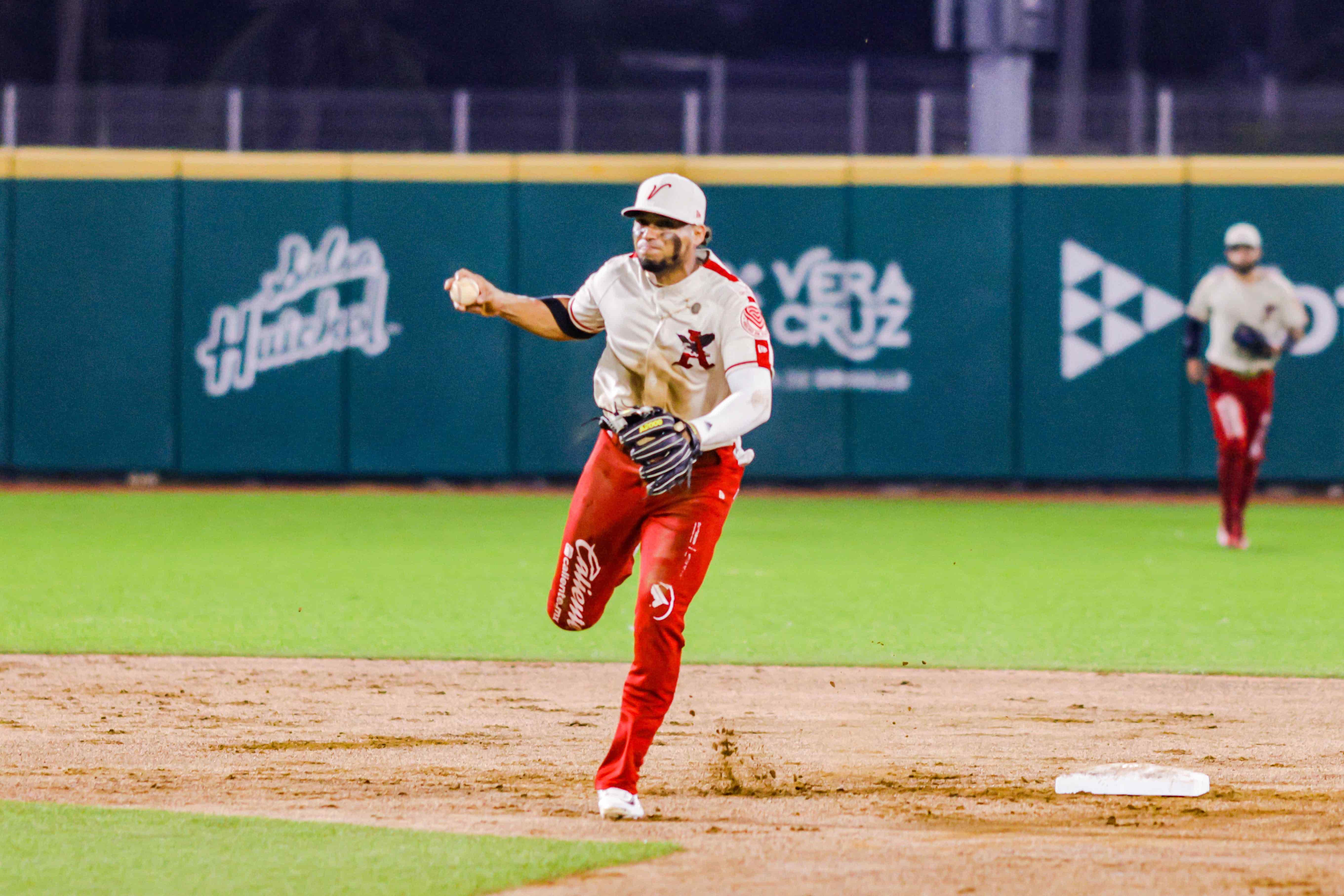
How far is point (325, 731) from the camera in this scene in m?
6.96

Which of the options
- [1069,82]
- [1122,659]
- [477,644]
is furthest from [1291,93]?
[477,644]

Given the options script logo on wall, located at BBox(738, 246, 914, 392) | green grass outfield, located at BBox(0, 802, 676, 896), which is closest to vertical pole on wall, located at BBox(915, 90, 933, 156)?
script logo on wall, located at BBox(738, 246, 914, 392)

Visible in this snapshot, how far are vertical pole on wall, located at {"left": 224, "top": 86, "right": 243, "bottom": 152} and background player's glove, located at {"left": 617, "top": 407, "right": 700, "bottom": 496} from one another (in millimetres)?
13436

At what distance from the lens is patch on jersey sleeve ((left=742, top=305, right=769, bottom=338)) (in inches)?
224

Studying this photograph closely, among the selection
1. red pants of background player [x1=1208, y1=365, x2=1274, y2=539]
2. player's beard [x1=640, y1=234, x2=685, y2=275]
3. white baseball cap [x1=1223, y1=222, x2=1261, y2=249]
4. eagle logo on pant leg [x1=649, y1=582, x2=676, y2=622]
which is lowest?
eagle logo on pant leg [x1=649, y1=582, x2=676, y2=622]

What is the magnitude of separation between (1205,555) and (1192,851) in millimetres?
8241

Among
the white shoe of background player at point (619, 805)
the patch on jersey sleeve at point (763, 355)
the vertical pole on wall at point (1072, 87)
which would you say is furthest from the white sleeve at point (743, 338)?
the vertical pole on wall at point (1072, 87)

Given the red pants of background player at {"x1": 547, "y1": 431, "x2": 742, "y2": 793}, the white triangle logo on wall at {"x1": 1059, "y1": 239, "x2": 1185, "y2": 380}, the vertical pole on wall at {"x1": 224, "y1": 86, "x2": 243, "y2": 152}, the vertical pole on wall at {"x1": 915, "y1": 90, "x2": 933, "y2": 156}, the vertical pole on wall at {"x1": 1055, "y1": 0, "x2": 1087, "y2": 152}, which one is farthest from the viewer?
the vertical pole on wall at {"x1": 1055, "y1": 0, "x2": 1087, "y2": 152}

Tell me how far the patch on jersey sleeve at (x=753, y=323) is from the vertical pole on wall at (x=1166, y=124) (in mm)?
13344

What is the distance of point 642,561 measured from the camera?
19.3 feet

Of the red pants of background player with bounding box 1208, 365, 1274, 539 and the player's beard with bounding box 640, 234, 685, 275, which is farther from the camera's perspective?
the red pants of background player with bounding box 1208, 365, 1274, 539

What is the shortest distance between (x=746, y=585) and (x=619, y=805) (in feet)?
19.8

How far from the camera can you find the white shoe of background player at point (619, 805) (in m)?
5.44

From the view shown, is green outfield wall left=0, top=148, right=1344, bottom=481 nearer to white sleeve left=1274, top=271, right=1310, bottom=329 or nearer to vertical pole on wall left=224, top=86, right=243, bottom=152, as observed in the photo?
vertical pole on wall left=224, top=86, right=243, bottom=152
